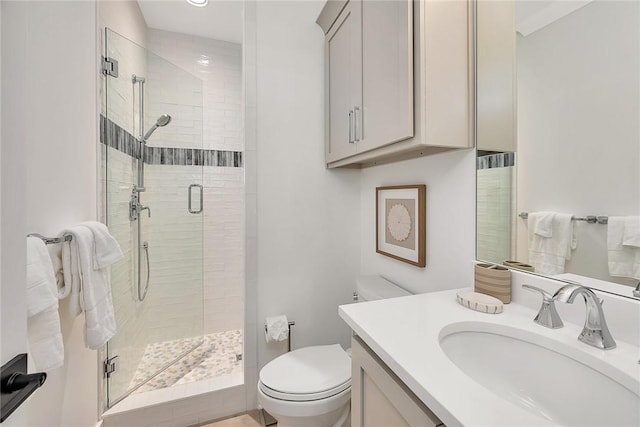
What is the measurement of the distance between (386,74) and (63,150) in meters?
1.30

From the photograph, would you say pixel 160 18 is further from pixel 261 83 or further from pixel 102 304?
pixel 102 304

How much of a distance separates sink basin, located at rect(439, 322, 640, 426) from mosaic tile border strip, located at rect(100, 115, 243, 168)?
6.05ft

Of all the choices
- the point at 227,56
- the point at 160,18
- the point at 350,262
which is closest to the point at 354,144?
the point at 350,262

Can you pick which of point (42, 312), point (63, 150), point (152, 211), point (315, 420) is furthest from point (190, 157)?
point (315, 420)

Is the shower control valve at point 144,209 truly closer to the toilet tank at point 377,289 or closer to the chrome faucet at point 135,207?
the chrome faucet at point 135,207

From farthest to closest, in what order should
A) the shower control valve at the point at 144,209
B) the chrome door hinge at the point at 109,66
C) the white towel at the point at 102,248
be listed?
the shower control valve at the point at 144,209, the chrome door hinge at the point at 109,66, the white towel at the point at 102,248

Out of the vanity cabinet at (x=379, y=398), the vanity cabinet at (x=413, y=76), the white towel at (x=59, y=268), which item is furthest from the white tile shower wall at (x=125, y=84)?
the vanity cabinet at (x=379, y=398)

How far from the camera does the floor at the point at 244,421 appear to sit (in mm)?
1601

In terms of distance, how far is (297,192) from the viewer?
1.82 metres

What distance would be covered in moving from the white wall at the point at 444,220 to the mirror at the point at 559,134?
0.20ft

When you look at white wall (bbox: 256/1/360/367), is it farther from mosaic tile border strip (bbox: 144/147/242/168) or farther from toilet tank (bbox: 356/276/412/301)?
mosaic tile border strip (bbox: 144/147/242/168)

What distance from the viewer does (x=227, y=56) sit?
248cm

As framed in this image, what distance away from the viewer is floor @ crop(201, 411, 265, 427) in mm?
1601

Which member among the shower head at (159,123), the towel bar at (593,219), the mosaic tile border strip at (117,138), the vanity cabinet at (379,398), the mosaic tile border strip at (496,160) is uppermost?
the shower head at (159,123)
